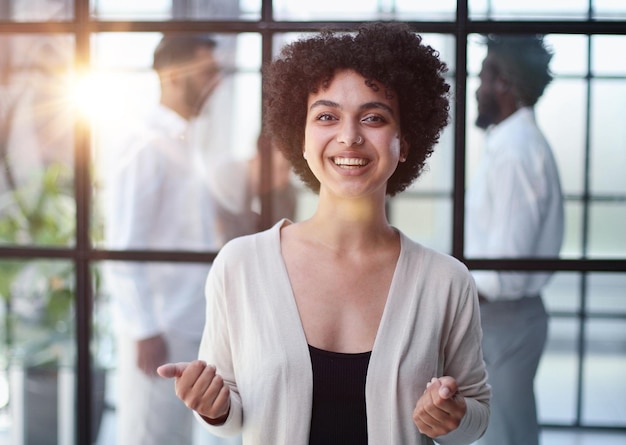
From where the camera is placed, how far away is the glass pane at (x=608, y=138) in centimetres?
208

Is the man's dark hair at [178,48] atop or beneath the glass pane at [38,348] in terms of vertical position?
atop

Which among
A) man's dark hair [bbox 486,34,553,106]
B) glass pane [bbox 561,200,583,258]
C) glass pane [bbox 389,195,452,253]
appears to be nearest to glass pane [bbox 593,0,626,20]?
man's dark hair [bbox 486,34,553,106]

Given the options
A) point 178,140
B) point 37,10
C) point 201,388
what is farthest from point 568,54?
point 37,10

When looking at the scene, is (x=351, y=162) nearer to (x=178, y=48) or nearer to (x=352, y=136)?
(x=352, y=136)

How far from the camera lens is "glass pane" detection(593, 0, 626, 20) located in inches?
80.6

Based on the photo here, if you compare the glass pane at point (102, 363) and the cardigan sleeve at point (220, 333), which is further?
the glass pane at point (102, 363)

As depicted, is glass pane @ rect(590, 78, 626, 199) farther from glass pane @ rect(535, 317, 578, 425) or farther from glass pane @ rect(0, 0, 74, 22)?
glass pane @ rect(0, 0, 74, 22)

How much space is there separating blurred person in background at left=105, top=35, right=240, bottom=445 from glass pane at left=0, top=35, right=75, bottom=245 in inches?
6.7

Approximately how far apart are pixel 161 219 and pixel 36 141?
46cm

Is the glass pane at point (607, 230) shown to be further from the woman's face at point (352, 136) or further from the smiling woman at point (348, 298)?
the woman's face at point (352, 136)

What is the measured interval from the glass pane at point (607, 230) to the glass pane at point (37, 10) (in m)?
1.63

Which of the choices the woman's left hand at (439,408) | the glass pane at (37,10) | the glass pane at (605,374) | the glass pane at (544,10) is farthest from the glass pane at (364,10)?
the woman's left hand at (439,408)

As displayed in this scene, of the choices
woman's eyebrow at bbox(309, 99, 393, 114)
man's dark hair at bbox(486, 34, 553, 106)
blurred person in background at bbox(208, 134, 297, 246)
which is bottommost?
blurred person in background at bbox(208, 134, 297, 246)

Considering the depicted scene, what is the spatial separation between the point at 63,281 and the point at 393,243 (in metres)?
1.17
